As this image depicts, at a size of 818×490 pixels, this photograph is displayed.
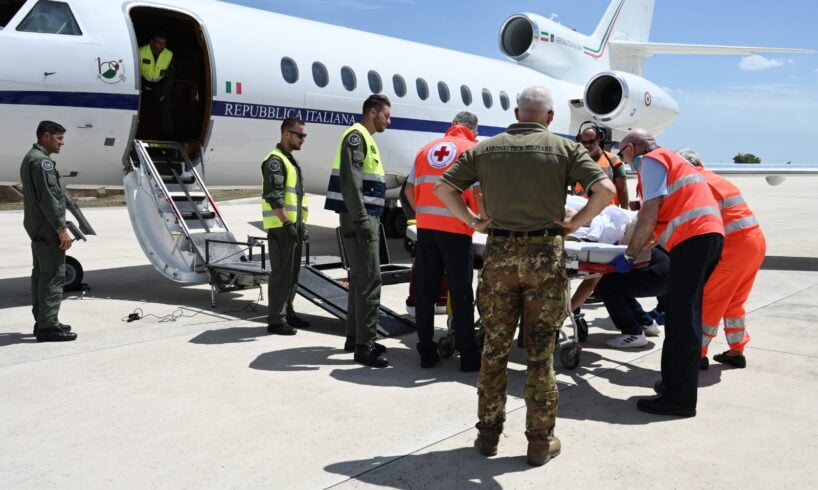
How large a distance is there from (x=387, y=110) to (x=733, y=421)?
11.0 feet

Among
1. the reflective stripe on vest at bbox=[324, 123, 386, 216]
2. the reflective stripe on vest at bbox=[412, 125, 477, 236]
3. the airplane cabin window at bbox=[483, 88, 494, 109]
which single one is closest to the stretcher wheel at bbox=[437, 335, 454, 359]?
the reflective stripe on vest at bbox=[412, 125, 477, 236]

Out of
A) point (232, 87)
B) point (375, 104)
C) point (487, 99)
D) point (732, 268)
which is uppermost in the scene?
point (487, 99)

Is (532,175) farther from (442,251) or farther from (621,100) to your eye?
(621,100)

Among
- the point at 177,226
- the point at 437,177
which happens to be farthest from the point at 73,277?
the point at 437,177

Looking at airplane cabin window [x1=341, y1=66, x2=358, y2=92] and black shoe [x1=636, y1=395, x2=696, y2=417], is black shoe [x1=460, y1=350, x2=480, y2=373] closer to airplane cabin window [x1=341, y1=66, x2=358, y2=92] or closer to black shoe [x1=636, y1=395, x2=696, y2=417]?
black shoe [x1=636, y1=395, x2=696, y2=417]

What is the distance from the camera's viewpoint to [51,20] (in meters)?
8.08

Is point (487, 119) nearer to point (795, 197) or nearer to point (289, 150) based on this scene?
point (289, 150)

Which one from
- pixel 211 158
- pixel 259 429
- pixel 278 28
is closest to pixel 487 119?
pixel 278 28

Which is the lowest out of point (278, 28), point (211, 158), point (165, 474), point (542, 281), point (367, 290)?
point (165, 474)

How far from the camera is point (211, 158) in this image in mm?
9547

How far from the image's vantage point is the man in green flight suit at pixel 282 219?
6570 mm

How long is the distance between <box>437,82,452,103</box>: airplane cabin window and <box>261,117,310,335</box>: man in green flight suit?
6.28 meters

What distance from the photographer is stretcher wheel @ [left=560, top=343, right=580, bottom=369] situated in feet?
18.4

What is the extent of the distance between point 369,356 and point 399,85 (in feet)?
23.2
